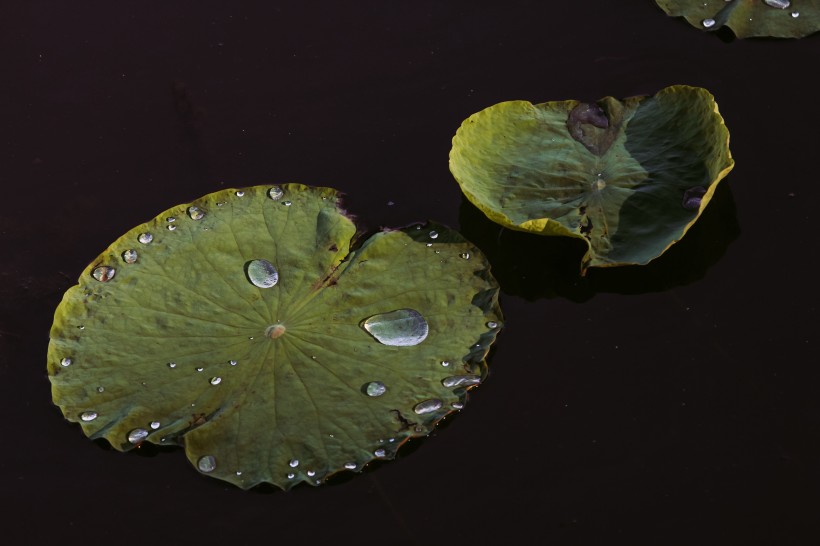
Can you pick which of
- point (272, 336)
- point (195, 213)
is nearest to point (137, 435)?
point (272, 336)

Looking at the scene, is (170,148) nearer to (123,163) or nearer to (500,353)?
(123,163)

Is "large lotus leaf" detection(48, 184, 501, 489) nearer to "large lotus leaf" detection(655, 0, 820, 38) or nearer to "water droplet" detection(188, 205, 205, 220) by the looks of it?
"water droplet" detection(188, 205, 205, 220)

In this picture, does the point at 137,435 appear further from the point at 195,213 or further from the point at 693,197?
the point at 693,197

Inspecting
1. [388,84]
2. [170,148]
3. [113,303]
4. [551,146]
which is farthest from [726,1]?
[113,303]

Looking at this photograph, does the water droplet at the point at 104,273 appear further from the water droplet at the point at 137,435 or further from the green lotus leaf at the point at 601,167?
the green lotus leaf at the point at 601,167

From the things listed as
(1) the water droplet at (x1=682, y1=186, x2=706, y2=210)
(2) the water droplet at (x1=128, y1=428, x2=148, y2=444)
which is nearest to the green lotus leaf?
(1) the water droplet at (x1=682, y1=186, x2=706, y2=210)

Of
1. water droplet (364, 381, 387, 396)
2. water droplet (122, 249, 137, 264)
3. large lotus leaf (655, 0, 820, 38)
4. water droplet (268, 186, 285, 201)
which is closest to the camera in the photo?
water droplet (364, 381, 387, 396)
